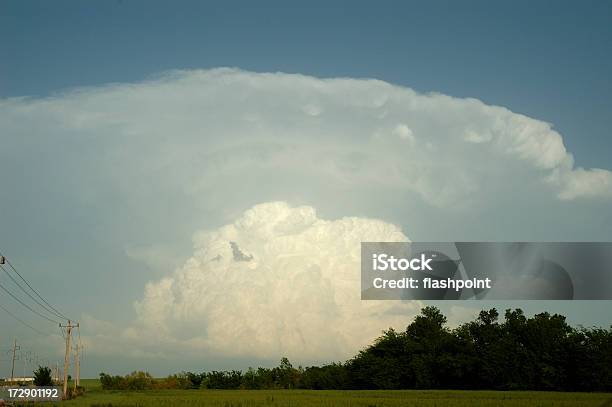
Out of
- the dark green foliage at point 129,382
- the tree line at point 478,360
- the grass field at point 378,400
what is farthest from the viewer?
the dark green foliage at point 129,382

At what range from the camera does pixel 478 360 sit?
9312 centimetres

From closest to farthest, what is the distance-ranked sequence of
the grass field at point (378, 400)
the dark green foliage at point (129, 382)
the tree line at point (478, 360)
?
the grass field at point (378, 400) < the tree line at point (478, 360) < the dark green foliage at point (129, 382)

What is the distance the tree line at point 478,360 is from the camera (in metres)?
87.4

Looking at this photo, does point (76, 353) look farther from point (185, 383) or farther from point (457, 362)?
point (457, 362)

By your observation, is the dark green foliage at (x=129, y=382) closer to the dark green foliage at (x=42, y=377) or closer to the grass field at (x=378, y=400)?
the dark green foliage at (x=42, y=377)

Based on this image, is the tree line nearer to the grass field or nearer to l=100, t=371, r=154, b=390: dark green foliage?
l=100, t=371, r=154, b=390: dark green foliage

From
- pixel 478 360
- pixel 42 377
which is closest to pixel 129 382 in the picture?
pixel 42 377

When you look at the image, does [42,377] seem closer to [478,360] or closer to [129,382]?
[129,382]

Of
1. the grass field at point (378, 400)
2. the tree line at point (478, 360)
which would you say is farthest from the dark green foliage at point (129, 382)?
the grass field at point (378, 400)

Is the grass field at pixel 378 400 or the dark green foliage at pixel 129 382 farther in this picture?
the dark green foliage at pixel 129 382

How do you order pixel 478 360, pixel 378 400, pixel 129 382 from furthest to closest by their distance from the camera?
pixel 129 382, pixel 478 360, pixel 378 400

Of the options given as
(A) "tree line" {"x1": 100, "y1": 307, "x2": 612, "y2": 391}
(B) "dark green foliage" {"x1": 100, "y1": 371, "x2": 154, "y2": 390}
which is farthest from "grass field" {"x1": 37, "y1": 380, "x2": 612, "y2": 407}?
(B) "dark green foliage" {"x1": 100, "y1": 371, "x2": 154, "y2": 390}

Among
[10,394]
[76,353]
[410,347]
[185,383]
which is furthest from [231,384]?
[10,394]

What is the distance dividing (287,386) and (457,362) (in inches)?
1541
